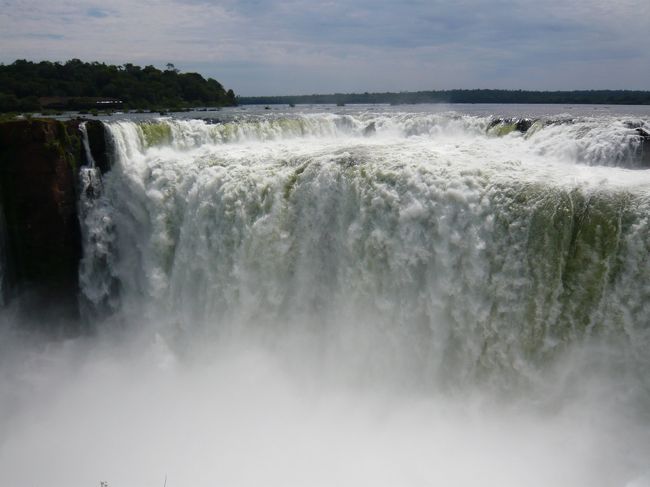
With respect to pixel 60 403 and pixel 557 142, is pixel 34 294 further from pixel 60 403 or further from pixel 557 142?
pixel 557 142

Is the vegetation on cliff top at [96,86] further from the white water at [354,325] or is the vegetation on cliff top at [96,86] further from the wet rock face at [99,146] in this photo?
the white water at [354,325]

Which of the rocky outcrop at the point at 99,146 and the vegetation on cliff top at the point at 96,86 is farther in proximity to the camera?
the vegetation on cliff top at the point at 96,86

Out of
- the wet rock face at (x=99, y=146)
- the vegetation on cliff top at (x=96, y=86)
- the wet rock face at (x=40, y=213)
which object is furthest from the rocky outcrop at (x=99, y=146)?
the vegetation on cliff top at (x=96, y=86)

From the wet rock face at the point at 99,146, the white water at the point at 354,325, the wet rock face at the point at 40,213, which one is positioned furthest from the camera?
the wet rock face at the point at 99,146

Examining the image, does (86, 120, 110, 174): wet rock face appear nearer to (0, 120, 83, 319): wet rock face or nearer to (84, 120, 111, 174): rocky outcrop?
(84, 120, 111, 174): rocky outcrop

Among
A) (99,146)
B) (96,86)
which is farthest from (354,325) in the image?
(96,86)

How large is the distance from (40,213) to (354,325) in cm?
768

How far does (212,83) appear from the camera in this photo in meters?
43.6

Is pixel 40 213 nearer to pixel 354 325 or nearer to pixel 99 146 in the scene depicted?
pixel 99 146

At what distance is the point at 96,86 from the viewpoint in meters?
34.2

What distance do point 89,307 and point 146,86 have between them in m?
26.4

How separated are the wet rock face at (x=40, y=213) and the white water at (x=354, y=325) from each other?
0.46 meters

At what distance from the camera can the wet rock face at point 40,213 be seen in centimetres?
1175

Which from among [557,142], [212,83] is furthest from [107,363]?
[212,83]
